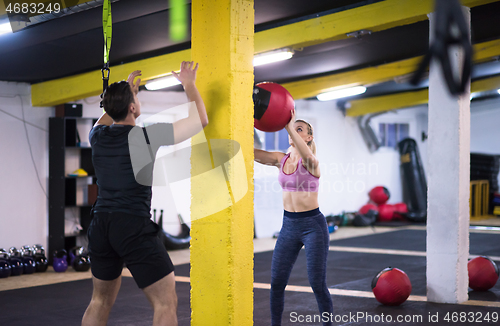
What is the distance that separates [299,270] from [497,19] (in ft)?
12.6

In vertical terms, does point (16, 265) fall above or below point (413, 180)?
below

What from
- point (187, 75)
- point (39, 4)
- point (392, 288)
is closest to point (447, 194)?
point (392, 288)

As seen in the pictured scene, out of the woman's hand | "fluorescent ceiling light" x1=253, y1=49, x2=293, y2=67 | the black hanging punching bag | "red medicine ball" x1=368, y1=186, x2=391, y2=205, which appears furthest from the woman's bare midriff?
the black hanging punching bag

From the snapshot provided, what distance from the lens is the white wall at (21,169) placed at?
7051 mm

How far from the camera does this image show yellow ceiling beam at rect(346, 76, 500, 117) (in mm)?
10391

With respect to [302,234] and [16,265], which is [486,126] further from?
[302,234]

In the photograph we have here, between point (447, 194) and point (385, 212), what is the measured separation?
7.82 meters

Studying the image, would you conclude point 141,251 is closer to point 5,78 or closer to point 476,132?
point 5,78

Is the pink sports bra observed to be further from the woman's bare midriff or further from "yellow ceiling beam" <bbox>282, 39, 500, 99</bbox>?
"yellow ceiling beam" <bbox>282, 39, 500, 99</bbox>

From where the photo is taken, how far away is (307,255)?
328 centimetres

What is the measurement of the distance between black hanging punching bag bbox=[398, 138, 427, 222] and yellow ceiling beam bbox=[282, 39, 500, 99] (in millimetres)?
4950

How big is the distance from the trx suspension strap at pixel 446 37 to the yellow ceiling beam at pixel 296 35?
3340 millimetres

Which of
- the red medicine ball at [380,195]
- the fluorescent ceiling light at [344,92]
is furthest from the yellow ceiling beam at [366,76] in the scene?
the red medicine ball at [380,195]

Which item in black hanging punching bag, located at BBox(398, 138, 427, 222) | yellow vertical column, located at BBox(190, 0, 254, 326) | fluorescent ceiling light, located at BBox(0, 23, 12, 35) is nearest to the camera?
yellow vertical column, located at BBox(190, 0, 254, 326)
